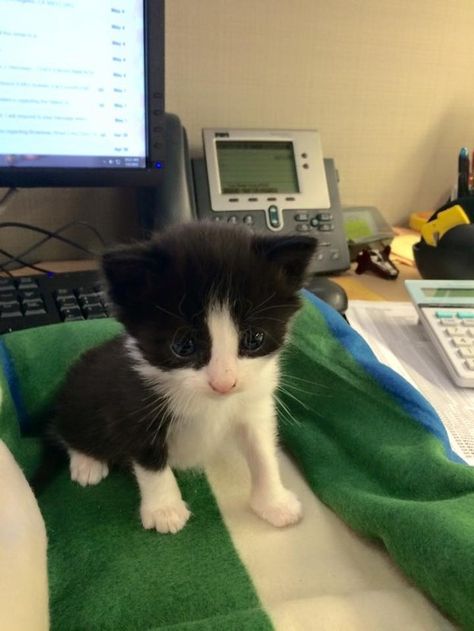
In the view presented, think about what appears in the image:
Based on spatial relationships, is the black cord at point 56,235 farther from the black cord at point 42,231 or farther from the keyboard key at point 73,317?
the keyboard key at point 73,317

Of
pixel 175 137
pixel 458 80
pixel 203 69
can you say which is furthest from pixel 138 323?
pixel 458 80

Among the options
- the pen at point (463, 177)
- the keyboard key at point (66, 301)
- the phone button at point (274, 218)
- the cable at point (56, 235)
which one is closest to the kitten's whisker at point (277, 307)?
the keyboard key at point (66, 301)

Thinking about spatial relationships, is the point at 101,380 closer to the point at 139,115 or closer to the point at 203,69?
the point at 139,115

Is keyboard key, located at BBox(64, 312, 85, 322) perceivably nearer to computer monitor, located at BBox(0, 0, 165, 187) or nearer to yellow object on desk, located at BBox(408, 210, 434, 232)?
computer monitor, located at BBox(0, 0, 165, 187)

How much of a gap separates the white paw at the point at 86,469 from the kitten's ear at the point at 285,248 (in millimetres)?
293

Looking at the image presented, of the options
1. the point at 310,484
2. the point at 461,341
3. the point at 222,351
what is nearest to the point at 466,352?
the point at 461,341

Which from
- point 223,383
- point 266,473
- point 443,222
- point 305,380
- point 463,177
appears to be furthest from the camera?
point 463,177

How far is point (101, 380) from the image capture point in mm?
605

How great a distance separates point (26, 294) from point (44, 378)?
0.14m

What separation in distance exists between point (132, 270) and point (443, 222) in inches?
24.9

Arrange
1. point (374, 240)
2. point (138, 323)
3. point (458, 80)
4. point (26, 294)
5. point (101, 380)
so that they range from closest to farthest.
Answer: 1. point (138, 323)
2. point (101, 380)
3. point (26, 294)
4. point (374, 240)
5. point (458, 80)

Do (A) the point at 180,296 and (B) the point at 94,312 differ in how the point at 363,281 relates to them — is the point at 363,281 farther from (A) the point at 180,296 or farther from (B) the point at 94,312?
(A) the point at 180,296

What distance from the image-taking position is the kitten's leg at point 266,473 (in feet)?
1.73

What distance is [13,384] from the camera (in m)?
0.64
